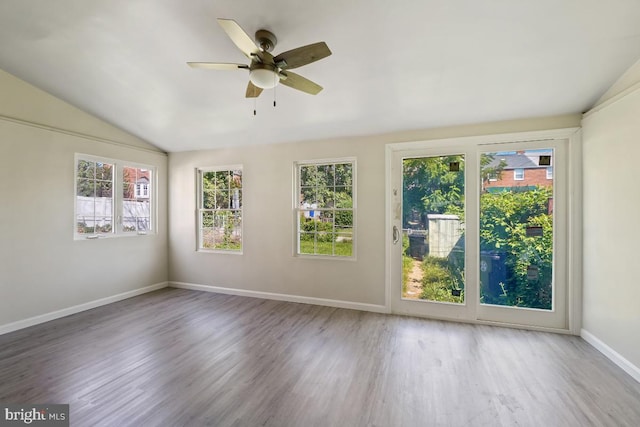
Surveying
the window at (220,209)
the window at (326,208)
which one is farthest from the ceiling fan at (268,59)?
the window at (220,209)

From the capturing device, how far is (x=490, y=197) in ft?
11.5

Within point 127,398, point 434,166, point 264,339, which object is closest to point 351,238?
point 434,166

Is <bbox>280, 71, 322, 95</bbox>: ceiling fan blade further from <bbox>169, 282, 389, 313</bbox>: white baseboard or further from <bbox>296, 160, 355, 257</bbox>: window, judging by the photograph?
<bbox>169, 282, 389, 313</bbox>: white baseboard

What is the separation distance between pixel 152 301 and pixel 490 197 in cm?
509

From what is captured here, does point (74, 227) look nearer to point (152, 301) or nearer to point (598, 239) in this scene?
point (152, 301)

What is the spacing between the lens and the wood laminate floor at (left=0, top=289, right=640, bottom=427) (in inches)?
75.5

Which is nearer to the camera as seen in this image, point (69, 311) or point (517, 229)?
point (517, 229)

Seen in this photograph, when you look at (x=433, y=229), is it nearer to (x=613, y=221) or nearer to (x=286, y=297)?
(x=613, y=221)

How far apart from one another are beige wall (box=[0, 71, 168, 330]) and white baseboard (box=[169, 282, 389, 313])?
1.05 metres

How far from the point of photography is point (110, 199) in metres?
4.36

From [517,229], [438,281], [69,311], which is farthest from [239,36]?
[69,311]

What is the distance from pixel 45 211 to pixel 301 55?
390 centimetres

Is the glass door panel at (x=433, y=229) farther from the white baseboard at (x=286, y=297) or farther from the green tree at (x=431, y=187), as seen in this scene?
the white baseboard at (x=286, y=297)
